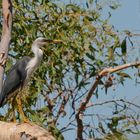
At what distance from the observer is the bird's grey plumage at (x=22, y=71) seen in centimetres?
533

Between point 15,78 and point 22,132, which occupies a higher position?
point 15,78

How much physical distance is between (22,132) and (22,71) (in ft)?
6.65

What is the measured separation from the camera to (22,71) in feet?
18.1

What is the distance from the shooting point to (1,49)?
14.0ft

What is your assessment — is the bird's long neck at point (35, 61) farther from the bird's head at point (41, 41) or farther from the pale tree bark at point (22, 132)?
the pale tree bark at point (22, 132)

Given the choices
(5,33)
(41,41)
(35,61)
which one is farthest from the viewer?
(35,61)

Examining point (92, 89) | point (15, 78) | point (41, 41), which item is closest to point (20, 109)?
point (15, 78)

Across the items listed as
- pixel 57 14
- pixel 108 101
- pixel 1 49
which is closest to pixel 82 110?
pixel 108 101

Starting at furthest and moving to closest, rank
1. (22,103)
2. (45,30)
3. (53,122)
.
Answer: (45,30) → (22,103) → (53,122)

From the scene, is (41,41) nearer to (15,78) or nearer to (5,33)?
(15,78)

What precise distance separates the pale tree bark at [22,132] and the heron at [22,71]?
1590mm

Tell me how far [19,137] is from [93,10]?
2323mm

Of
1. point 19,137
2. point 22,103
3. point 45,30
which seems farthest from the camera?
point 45,30

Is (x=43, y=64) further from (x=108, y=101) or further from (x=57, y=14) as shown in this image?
(x=108, y=101)
